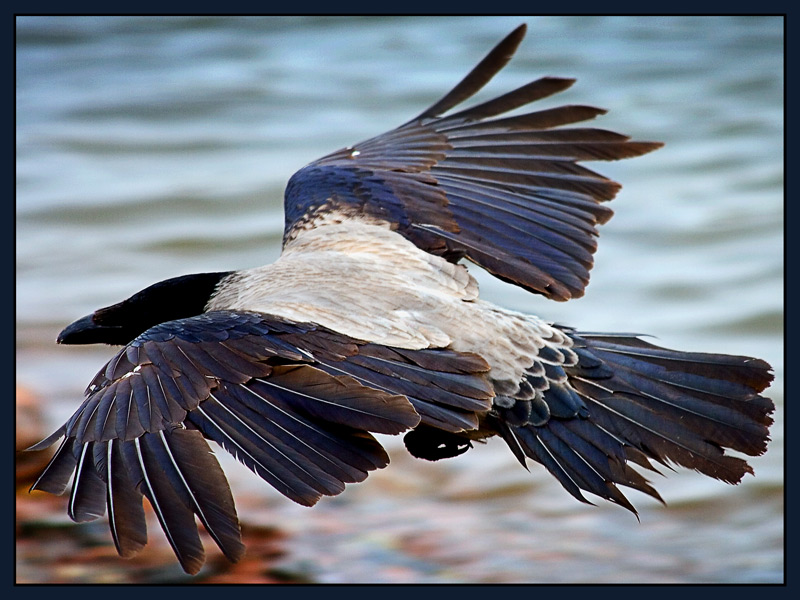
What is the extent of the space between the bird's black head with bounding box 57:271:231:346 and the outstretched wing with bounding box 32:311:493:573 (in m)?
0.96

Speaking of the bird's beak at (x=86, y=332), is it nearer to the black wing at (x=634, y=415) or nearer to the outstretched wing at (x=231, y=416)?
the outstretched wing at (x=231, y=416)

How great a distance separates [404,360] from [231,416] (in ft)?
2.12

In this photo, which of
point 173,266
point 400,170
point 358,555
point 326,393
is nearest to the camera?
point 326,393

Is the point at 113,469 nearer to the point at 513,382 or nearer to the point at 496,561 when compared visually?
the point at 513,382

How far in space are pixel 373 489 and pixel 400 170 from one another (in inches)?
89.2

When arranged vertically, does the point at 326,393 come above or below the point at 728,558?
above

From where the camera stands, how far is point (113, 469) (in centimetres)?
314

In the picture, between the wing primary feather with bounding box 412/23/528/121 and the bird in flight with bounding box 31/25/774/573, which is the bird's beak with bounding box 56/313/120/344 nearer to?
the bird in flight with bounding box 31/25/774/573

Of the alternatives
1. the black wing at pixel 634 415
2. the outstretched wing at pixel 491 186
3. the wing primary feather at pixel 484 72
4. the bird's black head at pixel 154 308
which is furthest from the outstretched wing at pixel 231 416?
the wing primary feather at pixel 484 72

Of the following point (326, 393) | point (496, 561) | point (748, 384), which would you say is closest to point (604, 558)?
point (496, 561)

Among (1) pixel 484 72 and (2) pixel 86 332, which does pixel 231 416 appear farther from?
(1) pixel 484 72

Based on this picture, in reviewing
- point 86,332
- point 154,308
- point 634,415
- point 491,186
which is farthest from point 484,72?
point 86,332

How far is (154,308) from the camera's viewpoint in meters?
4.66

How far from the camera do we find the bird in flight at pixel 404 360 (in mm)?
3154
